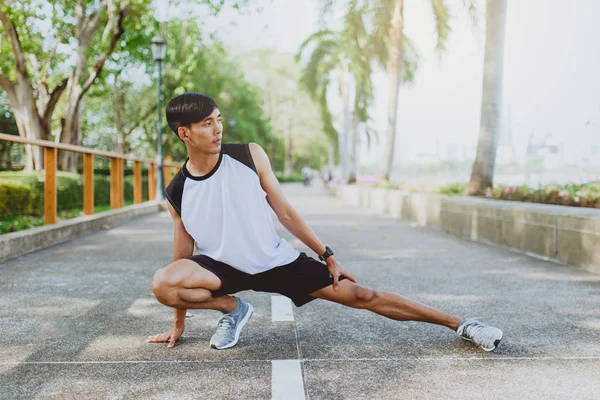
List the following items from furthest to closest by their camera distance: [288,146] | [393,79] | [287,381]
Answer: [288,146] → [393,79] → [287,381]

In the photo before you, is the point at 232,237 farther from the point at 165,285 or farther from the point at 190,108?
the point at 190,108

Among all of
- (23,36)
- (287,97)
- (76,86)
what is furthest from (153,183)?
(287,97)

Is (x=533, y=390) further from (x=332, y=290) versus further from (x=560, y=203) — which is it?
(x=560, y=203)

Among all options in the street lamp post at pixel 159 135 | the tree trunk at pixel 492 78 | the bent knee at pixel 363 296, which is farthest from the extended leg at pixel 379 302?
the street lamp post at pixel 159 135

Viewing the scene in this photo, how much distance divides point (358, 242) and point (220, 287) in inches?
260

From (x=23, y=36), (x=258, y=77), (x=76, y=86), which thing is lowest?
(x=76, y=86)

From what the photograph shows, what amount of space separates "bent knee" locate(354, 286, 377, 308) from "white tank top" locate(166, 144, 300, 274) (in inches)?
18.0

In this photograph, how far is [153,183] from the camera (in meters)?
20.0

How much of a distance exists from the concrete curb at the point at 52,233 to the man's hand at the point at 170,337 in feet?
14.1

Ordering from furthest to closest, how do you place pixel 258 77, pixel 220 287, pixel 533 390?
pixel 258 77 < pixel 220 287 < pixel 533 390

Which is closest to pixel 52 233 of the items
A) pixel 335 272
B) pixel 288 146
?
pixel 335 272

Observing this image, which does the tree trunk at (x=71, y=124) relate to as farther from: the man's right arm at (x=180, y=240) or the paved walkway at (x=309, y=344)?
the man's right arm at (x=180, y=240)

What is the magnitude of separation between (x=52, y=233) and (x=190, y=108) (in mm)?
6498

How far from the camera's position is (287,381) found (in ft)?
11.0
